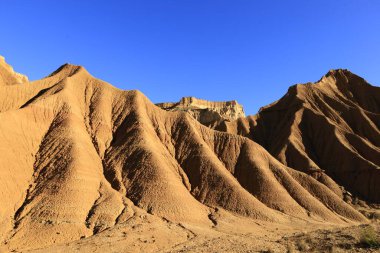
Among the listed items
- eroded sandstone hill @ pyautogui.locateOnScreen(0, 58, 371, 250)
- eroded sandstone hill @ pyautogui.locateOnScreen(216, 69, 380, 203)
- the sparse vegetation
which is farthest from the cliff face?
the sparse vegetation

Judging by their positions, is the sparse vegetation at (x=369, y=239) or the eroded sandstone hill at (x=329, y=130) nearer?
the sparse vegetation at (x=369, y=239)

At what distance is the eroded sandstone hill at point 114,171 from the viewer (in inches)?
1555

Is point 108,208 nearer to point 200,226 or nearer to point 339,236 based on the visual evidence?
point 200,226

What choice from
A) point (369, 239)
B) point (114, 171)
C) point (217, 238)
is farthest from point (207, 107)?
point (369, 239)

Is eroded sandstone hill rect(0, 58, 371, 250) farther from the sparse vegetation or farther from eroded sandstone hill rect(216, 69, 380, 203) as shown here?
the sparse vegetation

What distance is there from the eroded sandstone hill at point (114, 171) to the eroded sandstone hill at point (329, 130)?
11.2 metres

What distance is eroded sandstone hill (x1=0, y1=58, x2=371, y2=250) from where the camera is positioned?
3950 centimetres

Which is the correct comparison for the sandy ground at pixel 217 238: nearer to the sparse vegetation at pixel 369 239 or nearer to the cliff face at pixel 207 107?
the sparse vegetation at pixel 369 239

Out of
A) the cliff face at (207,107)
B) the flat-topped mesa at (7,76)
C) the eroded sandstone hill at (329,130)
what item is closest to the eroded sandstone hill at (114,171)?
the flat-topped mesa at (7,76)

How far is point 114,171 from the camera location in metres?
51.3

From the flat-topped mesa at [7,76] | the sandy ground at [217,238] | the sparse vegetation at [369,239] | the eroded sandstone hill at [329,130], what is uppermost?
the eroded sandstone hill at [329,130]

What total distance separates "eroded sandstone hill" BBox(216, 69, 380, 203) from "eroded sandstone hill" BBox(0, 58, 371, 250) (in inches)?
442

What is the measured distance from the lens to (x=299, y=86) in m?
101

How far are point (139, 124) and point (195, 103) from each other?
2638 inches
